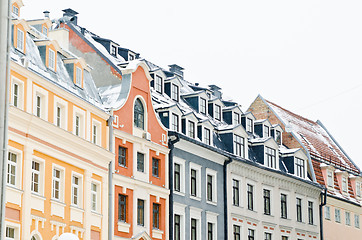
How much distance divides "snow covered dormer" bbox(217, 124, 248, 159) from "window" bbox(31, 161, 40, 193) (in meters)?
19.1

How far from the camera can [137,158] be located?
150 ft

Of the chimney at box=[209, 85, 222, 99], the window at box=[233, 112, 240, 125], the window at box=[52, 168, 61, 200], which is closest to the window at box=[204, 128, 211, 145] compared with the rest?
the window at box=[233, 112, 240, 125]

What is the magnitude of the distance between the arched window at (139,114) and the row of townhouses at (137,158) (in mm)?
62

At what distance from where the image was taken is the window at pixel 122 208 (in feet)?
144

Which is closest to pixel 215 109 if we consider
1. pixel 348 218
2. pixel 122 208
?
pixel 122 208

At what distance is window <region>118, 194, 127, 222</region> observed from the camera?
4397cm

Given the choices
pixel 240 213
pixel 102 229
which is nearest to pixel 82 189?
pixel 102 229

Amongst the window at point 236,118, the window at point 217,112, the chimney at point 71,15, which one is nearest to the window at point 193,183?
the window at point 217,112

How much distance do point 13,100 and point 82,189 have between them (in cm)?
666

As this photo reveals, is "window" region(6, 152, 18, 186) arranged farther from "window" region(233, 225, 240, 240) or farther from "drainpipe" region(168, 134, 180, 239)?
"window" region(233, 225, 240, 240)

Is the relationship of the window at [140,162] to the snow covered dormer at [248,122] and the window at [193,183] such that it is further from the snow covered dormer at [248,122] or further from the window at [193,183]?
the snow covered dormer at [248,122]

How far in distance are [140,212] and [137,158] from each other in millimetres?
2838

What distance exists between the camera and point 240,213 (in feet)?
180

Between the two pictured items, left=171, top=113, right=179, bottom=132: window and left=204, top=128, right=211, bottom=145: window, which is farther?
left=204, top=128, right=211, bottom=145: window
